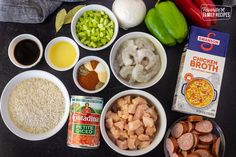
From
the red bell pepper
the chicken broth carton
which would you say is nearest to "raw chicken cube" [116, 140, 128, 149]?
the chicken broth carton

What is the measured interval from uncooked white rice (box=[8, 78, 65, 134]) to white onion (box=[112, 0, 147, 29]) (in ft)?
1.08

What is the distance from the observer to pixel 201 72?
3.77ft

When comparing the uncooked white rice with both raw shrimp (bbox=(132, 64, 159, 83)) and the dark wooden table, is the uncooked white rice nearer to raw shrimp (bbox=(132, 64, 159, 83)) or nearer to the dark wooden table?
the dark wooden table

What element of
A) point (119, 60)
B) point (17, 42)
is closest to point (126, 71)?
point (119, 60)

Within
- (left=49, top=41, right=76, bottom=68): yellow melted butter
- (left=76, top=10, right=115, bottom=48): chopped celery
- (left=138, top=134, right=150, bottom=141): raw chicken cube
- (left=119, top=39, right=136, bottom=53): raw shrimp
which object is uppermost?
(left=76, top=10, right=115, bottom=48): chopped celery

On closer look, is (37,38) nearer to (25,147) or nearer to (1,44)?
(1,44)

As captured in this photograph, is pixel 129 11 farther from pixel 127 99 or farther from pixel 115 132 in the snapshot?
pixel 115 132

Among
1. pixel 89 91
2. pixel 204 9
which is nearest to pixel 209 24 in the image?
pixel 204 9

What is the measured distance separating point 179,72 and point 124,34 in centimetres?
24

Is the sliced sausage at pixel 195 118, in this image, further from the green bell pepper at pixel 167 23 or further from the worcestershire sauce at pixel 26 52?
the worcestershire sauce at pixel 26 52

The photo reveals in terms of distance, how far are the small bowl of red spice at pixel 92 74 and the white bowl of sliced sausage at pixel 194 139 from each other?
29 centimetres

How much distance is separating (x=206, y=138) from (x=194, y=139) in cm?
5

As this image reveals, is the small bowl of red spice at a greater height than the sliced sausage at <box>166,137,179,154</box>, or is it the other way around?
the small bowl of red spice

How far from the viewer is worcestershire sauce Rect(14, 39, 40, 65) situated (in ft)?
3.89
